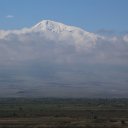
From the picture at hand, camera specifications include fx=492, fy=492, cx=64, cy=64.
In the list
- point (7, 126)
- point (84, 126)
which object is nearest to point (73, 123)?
point (84, 126)

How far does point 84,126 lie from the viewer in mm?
86688

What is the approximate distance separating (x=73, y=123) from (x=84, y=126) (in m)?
6.39

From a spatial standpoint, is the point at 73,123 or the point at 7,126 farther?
the point at 73,123

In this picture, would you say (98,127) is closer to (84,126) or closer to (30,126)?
(84,126)

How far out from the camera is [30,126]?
85000 millimetres

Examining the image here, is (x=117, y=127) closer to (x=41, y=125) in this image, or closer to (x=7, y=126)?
(x=41, y=125)

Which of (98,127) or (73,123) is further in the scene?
(73,123)

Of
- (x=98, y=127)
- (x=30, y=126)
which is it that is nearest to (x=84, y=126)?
(x=98, y=127)

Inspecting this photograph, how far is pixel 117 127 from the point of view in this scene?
277ft

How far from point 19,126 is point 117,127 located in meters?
17.0

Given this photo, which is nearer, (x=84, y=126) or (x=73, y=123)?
(x=84, y=126)

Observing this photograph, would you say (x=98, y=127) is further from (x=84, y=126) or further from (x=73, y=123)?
(x=73, y=123)

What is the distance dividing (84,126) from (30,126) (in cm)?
955

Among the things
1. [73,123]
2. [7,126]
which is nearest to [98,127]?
[73,123]
